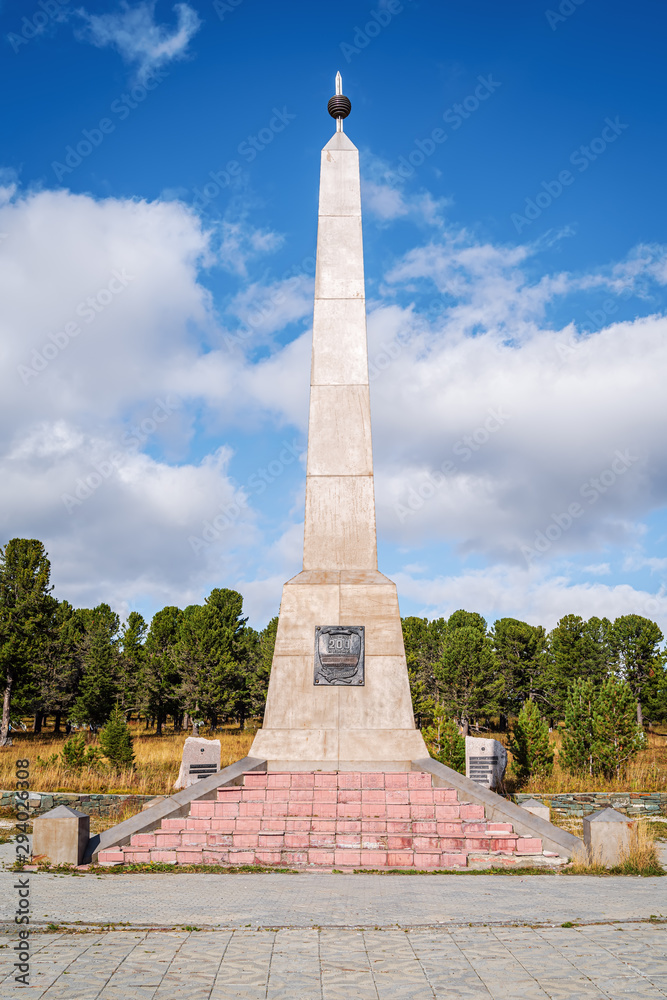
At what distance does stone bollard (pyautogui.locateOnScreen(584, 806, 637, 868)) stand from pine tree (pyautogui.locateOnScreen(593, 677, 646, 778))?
8.15m

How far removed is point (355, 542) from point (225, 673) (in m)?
32.5

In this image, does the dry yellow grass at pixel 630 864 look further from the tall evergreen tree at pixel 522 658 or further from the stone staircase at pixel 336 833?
the tall evergreen tree at pixel 522 658

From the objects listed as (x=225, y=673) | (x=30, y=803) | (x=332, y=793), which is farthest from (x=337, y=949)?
(x=225, y=673)

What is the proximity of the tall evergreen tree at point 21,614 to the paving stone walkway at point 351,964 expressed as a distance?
114 feet

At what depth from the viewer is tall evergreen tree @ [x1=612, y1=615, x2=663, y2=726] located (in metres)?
50.9

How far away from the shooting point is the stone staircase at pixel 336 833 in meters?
9.20

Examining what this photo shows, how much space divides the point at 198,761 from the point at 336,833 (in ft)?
18.7

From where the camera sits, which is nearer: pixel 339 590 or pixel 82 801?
pixel 82 801

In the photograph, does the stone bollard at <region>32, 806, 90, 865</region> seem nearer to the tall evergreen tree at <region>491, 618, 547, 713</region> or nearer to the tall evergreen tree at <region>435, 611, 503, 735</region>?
the tall evergreen tree at <region>435, 611, 503, 735</region>

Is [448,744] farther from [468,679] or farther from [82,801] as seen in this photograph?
[468,679]

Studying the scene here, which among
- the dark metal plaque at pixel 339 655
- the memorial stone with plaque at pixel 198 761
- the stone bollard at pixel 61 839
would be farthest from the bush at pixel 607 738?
the stone bollard at pixel 61 839

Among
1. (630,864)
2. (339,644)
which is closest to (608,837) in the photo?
(630,864)

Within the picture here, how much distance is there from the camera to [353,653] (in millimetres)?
13703

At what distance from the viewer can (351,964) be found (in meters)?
5.05
